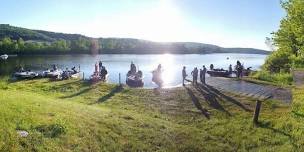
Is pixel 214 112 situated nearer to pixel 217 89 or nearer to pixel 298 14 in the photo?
pixel 217 89

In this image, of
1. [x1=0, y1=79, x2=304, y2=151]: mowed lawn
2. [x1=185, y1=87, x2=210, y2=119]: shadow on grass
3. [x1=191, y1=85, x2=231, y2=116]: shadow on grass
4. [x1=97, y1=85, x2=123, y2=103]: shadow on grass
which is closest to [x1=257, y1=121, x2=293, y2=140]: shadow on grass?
[x1=0, y1=79, x2=304, y2=151]: mowed lawn

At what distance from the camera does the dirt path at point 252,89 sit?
101ft

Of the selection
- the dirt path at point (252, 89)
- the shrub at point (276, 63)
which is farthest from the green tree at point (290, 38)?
the dirt path at point (252, 89)

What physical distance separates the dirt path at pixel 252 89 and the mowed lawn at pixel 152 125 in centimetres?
140

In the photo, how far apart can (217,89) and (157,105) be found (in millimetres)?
9225

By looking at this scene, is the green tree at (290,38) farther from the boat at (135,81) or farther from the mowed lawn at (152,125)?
the boat at (135,81)

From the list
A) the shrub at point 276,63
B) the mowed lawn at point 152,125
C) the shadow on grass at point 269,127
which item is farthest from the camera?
the shrub at point 276,63

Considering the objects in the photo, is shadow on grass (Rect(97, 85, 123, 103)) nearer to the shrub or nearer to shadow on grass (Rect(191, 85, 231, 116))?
shadow on grass (Rect(191, 85, 231, 116))

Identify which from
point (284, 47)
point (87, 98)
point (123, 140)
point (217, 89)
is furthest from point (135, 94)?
point (284, 47)

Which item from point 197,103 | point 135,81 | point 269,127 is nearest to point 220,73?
point 135,81

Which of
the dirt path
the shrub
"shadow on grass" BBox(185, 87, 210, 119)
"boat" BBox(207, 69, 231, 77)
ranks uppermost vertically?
the shrub

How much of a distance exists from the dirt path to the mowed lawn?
1.40 metres

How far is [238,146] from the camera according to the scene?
1869 cm

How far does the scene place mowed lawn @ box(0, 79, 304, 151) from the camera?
1549cm
